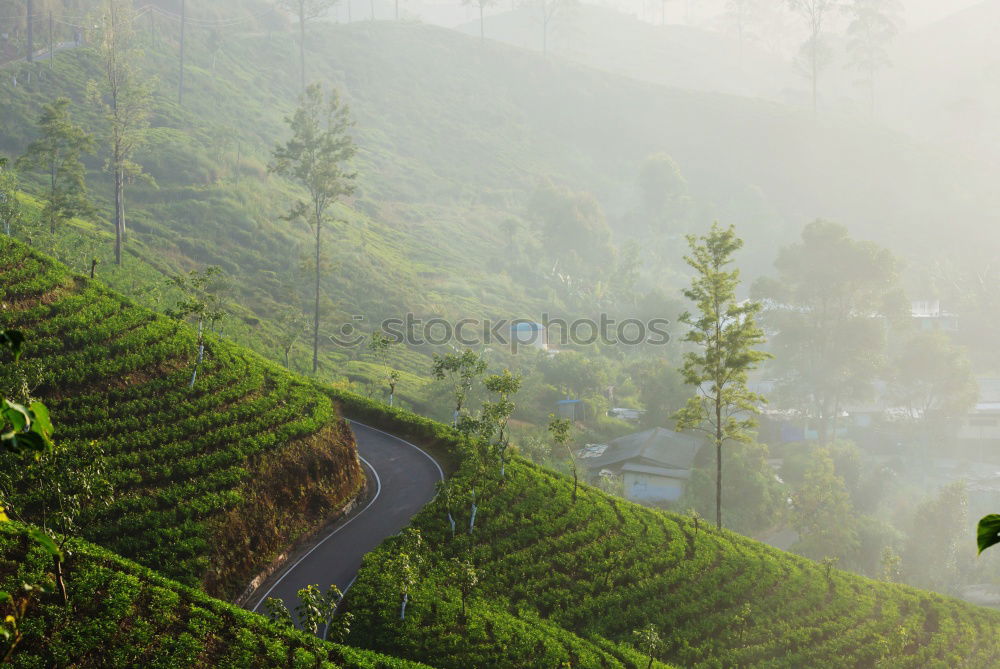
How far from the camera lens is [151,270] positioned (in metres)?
54.0

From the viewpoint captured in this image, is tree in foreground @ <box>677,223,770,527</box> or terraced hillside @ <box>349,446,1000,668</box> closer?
terraced hillside @ <box>349,446,1000,668</box>

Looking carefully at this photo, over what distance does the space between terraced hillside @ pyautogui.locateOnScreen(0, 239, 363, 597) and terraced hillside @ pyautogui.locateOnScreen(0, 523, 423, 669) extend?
311cm

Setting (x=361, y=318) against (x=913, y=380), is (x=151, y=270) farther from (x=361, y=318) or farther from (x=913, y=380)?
(x=913, y=380)

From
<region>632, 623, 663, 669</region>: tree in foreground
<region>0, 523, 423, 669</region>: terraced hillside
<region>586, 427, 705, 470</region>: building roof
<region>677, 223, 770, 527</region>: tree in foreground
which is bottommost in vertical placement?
<region>586, 427, 705, 470</region>: building roof

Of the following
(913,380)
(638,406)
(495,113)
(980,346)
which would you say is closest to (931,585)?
(638,406)

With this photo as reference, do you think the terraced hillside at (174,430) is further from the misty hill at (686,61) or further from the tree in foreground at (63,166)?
the misty hill at (686,61)

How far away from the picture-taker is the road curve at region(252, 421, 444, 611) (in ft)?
72.2

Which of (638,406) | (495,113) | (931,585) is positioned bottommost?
(931,585)

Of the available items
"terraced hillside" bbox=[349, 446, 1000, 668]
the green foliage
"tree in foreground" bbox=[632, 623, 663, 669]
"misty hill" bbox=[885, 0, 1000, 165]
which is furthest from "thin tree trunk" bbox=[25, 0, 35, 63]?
"misty hill" bbox=[885, 0, 1000, 165]

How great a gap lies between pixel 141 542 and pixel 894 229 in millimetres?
118620

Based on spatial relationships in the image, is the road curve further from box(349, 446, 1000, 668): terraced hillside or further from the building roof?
the building roof

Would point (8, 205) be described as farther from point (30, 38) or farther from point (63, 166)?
point (30, 38)

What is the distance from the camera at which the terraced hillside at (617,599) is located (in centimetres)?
2044

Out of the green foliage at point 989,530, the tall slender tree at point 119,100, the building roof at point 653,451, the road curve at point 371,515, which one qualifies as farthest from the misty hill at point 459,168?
the green foliage at point 989,530
